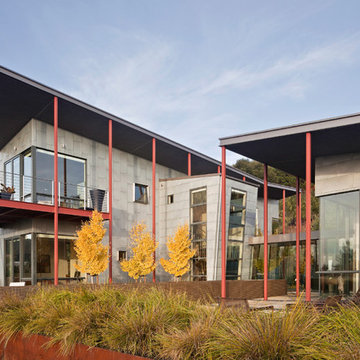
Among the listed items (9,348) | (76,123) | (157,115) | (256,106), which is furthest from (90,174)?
(157,115)

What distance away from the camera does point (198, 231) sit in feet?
63.1

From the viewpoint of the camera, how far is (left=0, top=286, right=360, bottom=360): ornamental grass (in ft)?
13.7

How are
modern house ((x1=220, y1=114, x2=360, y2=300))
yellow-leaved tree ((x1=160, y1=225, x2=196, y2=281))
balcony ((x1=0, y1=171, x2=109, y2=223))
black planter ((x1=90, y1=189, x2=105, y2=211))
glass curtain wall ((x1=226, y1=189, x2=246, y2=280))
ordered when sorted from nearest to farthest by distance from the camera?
modern house ((x1=220, y1=114, x2=360, y2=300))
balcony ((x1=0, y1=171, x2=109, y2=223))
black planter ((x1=90, y1=189, x2=105, y2=211))
yellow-leaved tree ((x1=160, y1=225, x2=196, y2=281))
glass curtain wall ((x1=226, y1=189, x2=246, y2=280))

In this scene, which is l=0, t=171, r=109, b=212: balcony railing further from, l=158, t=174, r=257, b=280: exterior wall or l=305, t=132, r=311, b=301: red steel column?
l=305, t=132, r=311, b=301: red steel column

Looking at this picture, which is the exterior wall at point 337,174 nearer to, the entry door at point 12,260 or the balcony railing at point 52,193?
the balcony railing at point 52,193

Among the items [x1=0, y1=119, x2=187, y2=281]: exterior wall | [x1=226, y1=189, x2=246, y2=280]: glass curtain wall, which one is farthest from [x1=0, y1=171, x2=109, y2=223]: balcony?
[x1=226, y1=189, x2=246, y2=280]: glass curtain wall

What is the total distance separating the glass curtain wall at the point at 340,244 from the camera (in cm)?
1283

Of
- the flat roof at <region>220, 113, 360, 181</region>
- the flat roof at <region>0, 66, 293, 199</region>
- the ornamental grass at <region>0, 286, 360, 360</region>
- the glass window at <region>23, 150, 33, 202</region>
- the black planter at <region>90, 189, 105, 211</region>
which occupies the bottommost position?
the ornamental grass at <region>0, 286, 360, 360</region>

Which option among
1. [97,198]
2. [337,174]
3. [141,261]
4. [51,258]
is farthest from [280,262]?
[51,258]

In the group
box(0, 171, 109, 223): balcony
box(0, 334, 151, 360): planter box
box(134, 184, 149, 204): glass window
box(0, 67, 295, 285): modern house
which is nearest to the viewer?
box(0, 334, 151, 360): planter box

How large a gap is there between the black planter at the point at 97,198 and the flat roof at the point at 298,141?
6054 mm

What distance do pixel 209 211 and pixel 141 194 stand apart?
137 inches

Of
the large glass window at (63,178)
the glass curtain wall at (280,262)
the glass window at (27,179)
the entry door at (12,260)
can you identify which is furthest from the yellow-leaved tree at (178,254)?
the glass window at (27,179)

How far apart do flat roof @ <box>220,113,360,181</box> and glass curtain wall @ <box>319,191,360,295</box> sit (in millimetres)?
1597
